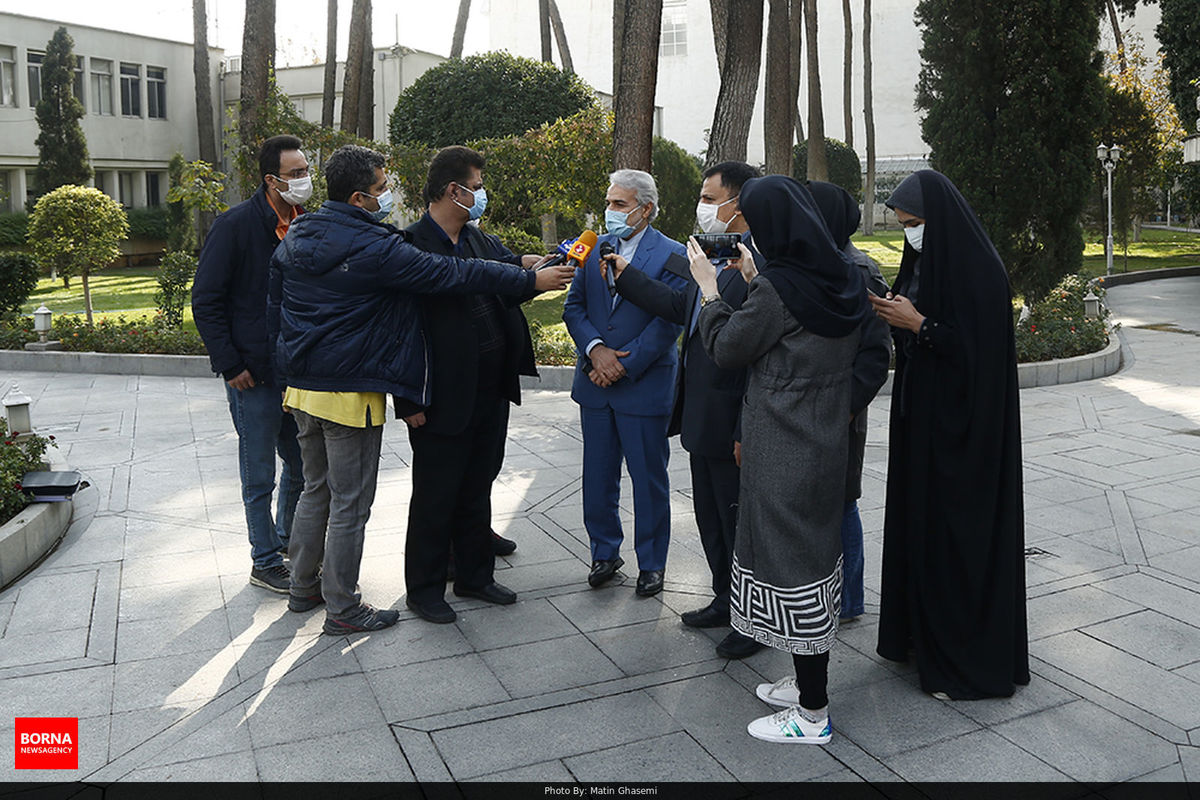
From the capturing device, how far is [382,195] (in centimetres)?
455

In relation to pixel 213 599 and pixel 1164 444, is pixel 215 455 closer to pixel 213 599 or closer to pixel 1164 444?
pixel 213 599

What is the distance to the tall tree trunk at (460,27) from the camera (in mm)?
28109

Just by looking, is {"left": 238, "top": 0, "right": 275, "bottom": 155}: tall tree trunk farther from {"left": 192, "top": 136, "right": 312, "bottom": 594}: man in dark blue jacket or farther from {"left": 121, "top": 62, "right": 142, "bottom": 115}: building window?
{"left": 121, "top": 62, "right": 142, "bottom": 115}: building window

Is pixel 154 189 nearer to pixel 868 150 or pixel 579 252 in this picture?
pixel 868 150

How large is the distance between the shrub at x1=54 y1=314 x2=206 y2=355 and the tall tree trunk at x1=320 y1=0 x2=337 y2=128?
432 inches

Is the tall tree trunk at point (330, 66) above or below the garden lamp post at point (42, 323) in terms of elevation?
above

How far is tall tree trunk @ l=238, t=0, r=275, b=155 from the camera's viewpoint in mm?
13562

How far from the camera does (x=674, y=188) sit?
17.5 m

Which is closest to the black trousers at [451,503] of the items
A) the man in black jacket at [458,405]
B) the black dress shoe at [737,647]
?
the man in black jacket at [458,405]

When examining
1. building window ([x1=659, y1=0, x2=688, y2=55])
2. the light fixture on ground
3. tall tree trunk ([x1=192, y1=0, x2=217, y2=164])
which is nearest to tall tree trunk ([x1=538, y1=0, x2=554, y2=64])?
tall tree trunk ([x1=192, y1=0, x2=217, y2=164])

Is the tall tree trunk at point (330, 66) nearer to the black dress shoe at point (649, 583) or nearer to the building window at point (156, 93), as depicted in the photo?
the building window at point (156, 93)

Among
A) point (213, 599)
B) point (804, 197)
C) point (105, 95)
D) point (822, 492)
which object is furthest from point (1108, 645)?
point (105, 95)

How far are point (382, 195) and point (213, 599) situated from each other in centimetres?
199

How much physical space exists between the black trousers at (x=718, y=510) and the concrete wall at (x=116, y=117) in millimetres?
31677
